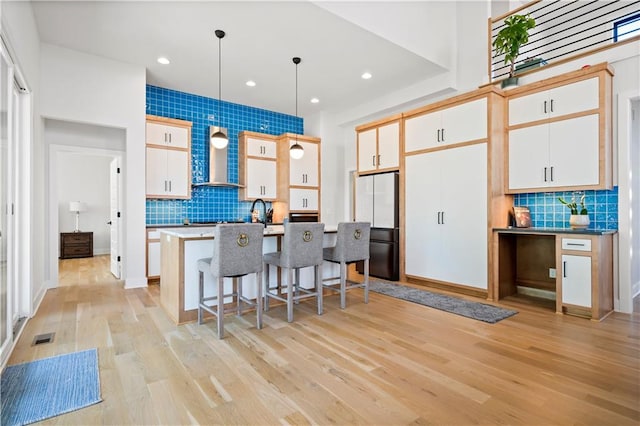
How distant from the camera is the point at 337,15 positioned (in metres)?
Answer: 3.63

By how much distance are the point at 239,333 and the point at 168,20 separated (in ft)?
11.2

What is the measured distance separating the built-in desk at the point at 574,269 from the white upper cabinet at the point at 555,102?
51.7 inches

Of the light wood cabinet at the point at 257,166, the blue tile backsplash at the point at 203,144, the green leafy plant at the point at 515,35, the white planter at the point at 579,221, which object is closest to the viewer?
the white planter at the point at 579,221

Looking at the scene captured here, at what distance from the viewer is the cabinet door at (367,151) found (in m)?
5.40

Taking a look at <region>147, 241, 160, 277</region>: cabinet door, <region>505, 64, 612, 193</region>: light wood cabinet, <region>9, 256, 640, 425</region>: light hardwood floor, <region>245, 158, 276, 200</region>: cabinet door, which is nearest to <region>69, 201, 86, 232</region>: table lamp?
<region>147, 241, 160, 277</region>: cabinet door

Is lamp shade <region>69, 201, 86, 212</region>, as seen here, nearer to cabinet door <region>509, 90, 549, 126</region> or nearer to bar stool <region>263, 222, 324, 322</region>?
bar stool <region>263, 222, 324, 322</region>

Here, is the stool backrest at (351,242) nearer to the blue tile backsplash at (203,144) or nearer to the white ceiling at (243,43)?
the white ceiling at (243,43)

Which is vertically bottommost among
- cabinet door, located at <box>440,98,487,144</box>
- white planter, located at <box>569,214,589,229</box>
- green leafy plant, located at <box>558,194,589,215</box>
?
white planter, located at <box>569,214,589,229</box>

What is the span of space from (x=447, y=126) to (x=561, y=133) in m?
1.28

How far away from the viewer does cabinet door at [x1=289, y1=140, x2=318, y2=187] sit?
6.57 metres

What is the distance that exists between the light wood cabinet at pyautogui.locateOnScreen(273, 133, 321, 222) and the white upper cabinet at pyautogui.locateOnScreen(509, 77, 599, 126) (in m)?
3.78

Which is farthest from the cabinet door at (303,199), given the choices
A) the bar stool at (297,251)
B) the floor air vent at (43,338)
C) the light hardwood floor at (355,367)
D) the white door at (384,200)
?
the floor air vent at (43,338)

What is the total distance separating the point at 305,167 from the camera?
265 inches

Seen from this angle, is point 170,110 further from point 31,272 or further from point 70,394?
point 70,394
